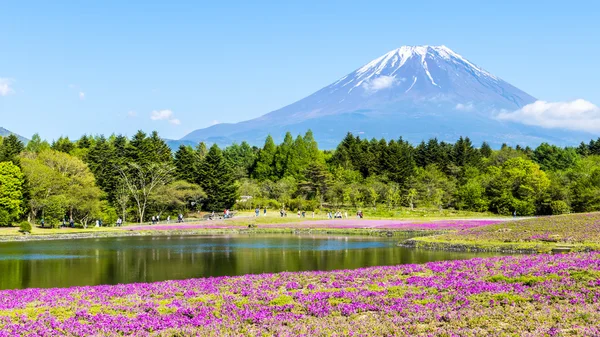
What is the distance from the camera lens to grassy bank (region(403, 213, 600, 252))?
108 feet

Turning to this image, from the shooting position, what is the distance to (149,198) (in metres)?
80.8

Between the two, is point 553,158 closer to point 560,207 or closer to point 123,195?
point 560,207

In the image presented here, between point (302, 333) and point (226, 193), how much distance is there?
77854 mm

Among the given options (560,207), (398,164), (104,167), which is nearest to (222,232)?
(104,167)

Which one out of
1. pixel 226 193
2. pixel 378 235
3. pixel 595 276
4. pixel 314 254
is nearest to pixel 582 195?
pixel 378 235

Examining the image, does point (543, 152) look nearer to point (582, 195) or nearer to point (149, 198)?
point (582, 195)

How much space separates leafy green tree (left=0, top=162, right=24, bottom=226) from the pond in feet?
53.1

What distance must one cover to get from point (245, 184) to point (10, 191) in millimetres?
48142

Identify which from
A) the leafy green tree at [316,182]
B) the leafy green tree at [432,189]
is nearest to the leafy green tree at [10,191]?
the leafy green tree at [316,182]

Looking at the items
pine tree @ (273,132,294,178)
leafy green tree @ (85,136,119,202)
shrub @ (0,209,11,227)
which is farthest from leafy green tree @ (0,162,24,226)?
pine tree @ (273,132,294,178)

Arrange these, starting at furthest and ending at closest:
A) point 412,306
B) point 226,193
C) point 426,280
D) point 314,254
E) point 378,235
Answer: point 226,193 < point 378,235 < point 314,254 < point 426,280 < point 412,306

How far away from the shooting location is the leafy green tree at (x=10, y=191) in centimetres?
5938

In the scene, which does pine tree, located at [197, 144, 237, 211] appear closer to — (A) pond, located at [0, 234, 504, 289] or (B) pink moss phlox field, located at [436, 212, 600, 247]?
(A) pond, located at [0, 234, 504, 289]

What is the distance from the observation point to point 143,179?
82625mm
